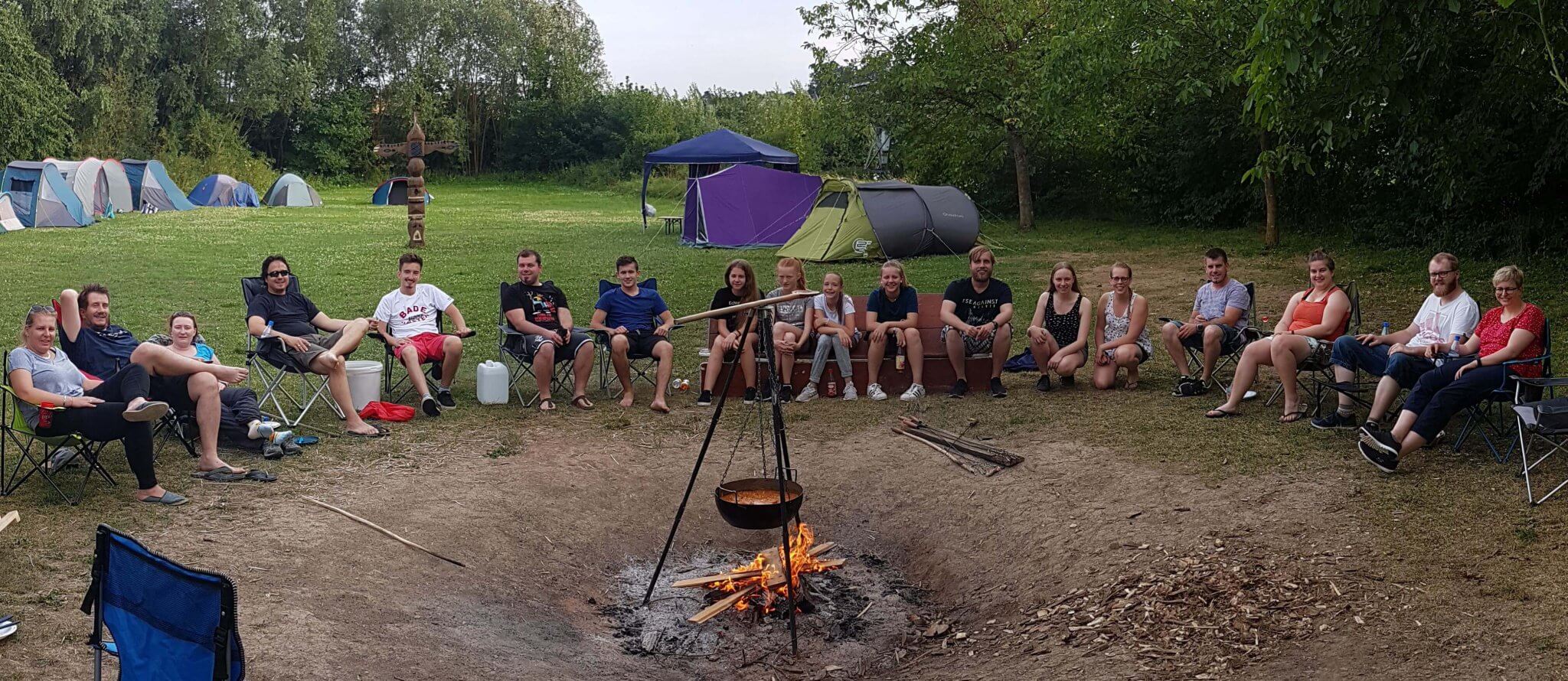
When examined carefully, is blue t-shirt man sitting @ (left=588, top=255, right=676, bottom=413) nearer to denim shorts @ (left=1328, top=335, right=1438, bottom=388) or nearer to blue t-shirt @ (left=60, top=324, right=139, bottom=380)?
blue t-shirt @ (left=60, top=324, right=139, bottom=380)

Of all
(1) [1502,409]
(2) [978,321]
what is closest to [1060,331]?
(2) [978,321]

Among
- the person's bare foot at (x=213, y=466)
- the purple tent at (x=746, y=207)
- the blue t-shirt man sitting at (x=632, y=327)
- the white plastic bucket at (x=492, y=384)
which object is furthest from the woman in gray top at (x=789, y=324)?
the purple tent at (x=746, y=207)

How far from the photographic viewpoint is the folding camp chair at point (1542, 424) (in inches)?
189

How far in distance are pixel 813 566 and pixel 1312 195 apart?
15379mm

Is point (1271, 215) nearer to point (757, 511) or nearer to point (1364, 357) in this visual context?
point (1364, 357)

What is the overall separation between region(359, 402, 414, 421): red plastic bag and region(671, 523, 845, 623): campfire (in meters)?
2.53

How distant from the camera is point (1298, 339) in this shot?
635 cm

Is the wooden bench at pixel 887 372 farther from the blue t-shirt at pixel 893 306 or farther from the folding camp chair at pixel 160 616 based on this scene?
the folding camp chair at pixel 160 616

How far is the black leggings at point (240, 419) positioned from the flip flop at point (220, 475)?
47cm

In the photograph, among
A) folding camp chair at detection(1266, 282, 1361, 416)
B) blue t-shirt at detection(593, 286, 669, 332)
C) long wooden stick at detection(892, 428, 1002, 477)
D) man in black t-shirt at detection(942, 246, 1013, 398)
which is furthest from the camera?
blue t-shirt at detection(593, 286, 669, 332)

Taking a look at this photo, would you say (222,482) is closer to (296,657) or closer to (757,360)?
(296,657)

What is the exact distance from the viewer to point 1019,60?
17.7 m

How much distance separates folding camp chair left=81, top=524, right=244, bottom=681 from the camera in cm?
285

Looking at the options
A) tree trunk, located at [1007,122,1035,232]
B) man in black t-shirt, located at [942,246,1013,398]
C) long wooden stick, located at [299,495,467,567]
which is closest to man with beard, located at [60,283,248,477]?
long wooden stick, located at [299,495,467,567]
